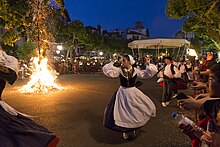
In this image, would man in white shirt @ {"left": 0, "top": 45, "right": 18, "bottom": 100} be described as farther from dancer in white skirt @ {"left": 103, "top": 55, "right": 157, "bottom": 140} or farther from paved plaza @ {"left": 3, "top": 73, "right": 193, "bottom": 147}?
dancer in white skirt @ {"left": 103, "top": 55, "right": 157, "bottom": 140}

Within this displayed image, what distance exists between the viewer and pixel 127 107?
495 centimetres

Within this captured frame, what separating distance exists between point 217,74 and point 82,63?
1256 inches

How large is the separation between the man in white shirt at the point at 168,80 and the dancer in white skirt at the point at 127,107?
145 inches

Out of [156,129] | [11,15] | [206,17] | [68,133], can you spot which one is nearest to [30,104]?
[68,133]

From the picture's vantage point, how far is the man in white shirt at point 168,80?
8734mm

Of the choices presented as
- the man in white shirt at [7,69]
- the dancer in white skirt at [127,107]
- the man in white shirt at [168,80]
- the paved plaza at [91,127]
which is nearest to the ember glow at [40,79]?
the paved plaza at [91,127]

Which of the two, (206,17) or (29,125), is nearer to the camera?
(29,125)

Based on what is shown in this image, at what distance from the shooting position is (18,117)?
284 cm

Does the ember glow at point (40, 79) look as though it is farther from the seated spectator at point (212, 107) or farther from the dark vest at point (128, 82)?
the seated spectator at point (212, 107)

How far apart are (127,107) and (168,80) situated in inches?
171

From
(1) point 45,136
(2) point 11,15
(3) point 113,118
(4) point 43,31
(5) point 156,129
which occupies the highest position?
(2) point 11,15

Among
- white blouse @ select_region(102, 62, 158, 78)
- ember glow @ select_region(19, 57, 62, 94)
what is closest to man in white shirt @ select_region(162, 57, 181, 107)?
white blouse @ select_region(102, 62, 158, 78)

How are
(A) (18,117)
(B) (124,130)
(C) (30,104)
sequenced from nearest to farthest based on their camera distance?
(A) (18,117) < (B) (124,130) < (C) (30,104)

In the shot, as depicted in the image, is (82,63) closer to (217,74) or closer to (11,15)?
(11,15)
